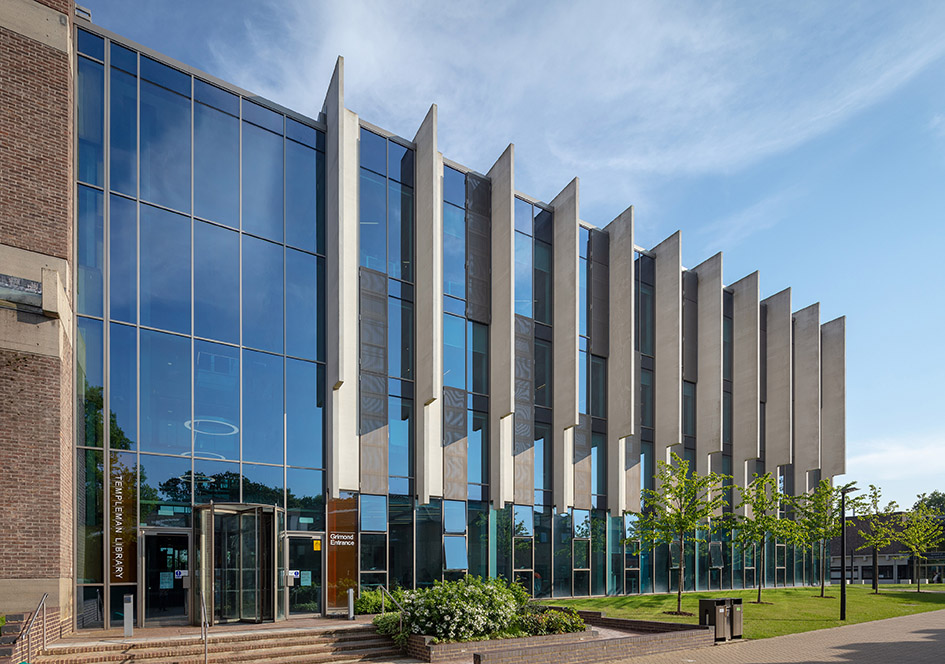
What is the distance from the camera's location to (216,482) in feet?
74.7

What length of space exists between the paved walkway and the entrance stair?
6.44 meters

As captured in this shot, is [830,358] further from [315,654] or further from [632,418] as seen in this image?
[315,654]

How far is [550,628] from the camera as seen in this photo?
70.3 ft

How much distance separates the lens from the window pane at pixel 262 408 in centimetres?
2391

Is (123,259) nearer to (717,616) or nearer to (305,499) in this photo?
(305,499)

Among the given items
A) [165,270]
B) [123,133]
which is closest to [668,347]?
[165,270]

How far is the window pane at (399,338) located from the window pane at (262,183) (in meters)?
4.77

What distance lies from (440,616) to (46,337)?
1115 centimetres

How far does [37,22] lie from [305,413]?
41.9 ft

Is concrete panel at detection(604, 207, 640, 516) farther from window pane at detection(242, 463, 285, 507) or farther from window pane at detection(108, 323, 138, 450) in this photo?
window pane at detection(108, 323, 138, 450)

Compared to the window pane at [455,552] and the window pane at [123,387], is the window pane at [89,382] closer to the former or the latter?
the window pane at [123,387]

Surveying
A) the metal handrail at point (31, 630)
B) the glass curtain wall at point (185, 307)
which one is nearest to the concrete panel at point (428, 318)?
the glass curtain wall at point (185, 307)

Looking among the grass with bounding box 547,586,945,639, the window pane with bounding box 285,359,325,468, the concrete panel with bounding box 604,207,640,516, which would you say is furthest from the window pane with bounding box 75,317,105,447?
the concrete panel with bounding box 604,207,640,516

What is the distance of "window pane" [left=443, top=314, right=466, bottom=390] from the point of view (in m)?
29.7
